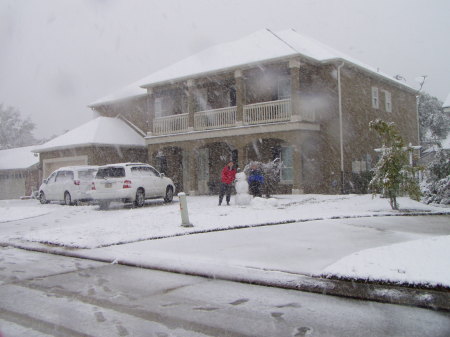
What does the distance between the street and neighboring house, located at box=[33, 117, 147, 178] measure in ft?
63.3

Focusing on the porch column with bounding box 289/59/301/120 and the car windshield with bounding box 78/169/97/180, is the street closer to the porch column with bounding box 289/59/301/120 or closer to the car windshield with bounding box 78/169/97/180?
the car windshield with bounding box 78/169/97/180

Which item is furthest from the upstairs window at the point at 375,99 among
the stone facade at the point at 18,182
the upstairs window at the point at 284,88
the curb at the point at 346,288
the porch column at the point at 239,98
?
the stone facade at the point at 18,182

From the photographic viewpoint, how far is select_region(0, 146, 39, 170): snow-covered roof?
38.5m

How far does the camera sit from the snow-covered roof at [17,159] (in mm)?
38534

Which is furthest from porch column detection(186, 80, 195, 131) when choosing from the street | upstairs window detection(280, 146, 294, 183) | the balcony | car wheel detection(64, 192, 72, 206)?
the street

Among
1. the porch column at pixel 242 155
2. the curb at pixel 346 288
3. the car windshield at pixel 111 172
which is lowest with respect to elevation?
the curb at pixel 346 288

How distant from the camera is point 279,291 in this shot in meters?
6.15

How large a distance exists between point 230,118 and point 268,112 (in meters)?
2.24

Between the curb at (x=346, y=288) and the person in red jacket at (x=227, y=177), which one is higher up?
the person in red jacket at (x=227, y=177)

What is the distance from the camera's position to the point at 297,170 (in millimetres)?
20781

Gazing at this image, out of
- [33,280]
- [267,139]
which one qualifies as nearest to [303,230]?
[33,280]

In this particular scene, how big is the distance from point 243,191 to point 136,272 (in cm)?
892

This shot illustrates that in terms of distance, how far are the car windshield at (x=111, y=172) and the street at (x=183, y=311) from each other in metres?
10.6

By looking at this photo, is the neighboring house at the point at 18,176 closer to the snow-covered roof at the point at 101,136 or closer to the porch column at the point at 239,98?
the snow-covered roof at the point at 101,136
